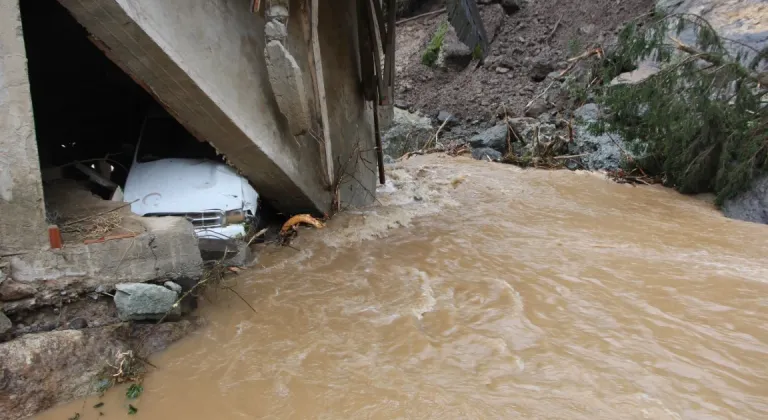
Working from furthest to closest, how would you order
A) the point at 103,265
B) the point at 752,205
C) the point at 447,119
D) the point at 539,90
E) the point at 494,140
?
the point at 447,119, the point at 539,90, the point at 494,140, the point at 752,205, the point at 103,265

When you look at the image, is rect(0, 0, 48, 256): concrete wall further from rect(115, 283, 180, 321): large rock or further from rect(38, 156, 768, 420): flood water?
rect(38, 156, 768, 420): flood water

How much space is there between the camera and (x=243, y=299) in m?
3.92

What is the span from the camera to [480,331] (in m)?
3.46

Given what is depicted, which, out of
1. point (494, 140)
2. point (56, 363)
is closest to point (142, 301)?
point (56, 363)

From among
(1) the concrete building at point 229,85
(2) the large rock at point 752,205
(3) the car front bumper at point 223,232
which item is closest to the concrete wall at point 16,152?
(1) the concrete building at point 229,85

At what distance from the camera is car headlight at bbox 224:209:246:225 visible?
4.87 metres

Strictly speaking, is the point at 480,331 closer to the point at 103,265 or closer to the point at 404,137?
the point at 103,265

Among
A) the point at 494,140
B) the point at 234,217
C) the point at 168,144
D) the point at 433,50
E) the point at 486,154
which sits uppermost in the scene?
the point at 433,50

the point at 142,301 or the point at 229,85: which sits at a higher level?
the point at 229,85

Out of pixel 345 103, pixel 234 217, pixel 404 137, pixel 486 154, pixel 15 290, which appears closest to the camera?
pixel 15 290

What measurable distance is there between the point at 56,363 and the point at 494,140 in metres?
10.8

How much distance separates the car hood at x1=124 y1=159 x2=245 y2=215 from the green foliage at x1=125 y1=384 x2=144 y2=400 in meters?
2.17

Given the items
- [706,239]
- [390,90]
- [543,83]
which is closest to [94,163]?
[390,90]

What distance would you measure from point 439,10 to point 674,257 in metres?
17.7
